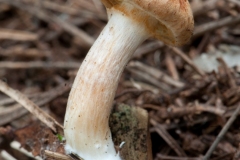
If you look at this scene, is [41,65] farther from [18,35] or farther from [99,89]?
[99,89]

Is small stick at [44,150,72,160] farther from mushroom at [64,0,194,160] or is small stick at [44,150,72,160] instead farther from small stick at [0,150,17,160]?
small stick at [0,150,17,160]

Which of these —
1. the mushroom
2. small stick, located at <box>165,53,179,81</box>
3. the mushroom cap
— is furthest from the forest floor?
the mushroom cap

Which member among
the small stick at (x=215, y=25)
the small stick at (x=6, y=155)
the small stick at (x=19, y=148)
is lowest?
the small stick at (x=6, y=155)

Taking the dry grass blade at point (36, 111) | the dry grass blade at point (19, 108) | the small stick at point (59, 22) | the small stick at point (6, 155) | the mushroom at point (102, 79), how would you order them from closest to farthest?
the mushroom at point (102, 79)
the dry grass blade at point (36, 111)
the small stick at point (6, 155)
the dry grass blade at point (19, 108)
the small stick at point (59, 22)

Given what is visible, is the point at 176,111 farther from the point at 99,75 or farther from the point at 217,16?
the point at 217,16

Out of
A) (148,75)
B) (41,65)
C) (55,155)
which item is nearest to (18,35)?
(41,65)

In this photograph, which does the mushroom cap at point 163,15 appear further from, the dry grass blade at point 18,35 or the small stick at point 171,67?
the dry grass blade at point 18,35

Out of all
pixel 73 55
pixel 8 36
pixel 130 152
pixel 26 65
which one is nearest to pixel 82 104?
pixel 130 152

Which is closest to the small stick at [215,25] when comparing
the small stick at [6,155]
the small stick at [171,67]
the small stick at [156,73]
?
the small stick at [171,67]
